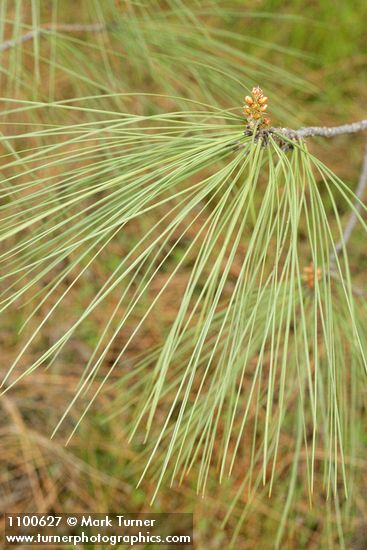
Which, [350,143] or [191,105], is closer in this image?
[191,105]

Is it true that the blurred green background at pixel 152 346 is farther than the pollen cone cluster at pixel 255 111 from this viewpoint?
Yes

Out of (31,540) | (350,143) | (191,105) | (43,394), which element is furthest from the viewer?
(350,143)

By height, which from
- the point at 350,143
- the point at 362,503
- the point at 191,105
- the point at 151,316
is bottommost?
the point at 362,503

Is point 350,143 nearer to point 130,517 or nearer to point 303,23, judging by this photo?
point 303,23

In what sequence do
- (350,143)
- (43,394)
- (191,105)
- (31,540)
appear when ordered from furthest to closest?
1. (350,143)
2. (43,394)
3. (31,540)
4. (191,105)

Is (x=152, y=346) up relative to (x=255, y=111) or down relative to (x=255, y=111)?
up

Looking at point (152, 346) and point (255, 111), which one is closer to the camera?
point (255, 111)


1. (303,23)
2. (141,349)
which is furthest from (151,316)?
(303,23)

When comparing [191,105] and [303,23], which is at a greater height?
[303,23]

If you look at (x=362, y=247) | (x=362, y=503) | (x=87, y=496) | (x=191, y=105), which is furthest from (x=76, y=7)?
(x=362, y=503)

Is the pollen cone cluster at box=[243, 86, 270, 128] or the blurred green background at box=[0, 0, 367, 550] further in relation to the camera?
the blurred green background at box=[0, 0, 367, 550]

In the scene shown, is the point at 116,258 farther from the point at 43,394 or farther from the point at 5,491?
the point at 5,491
